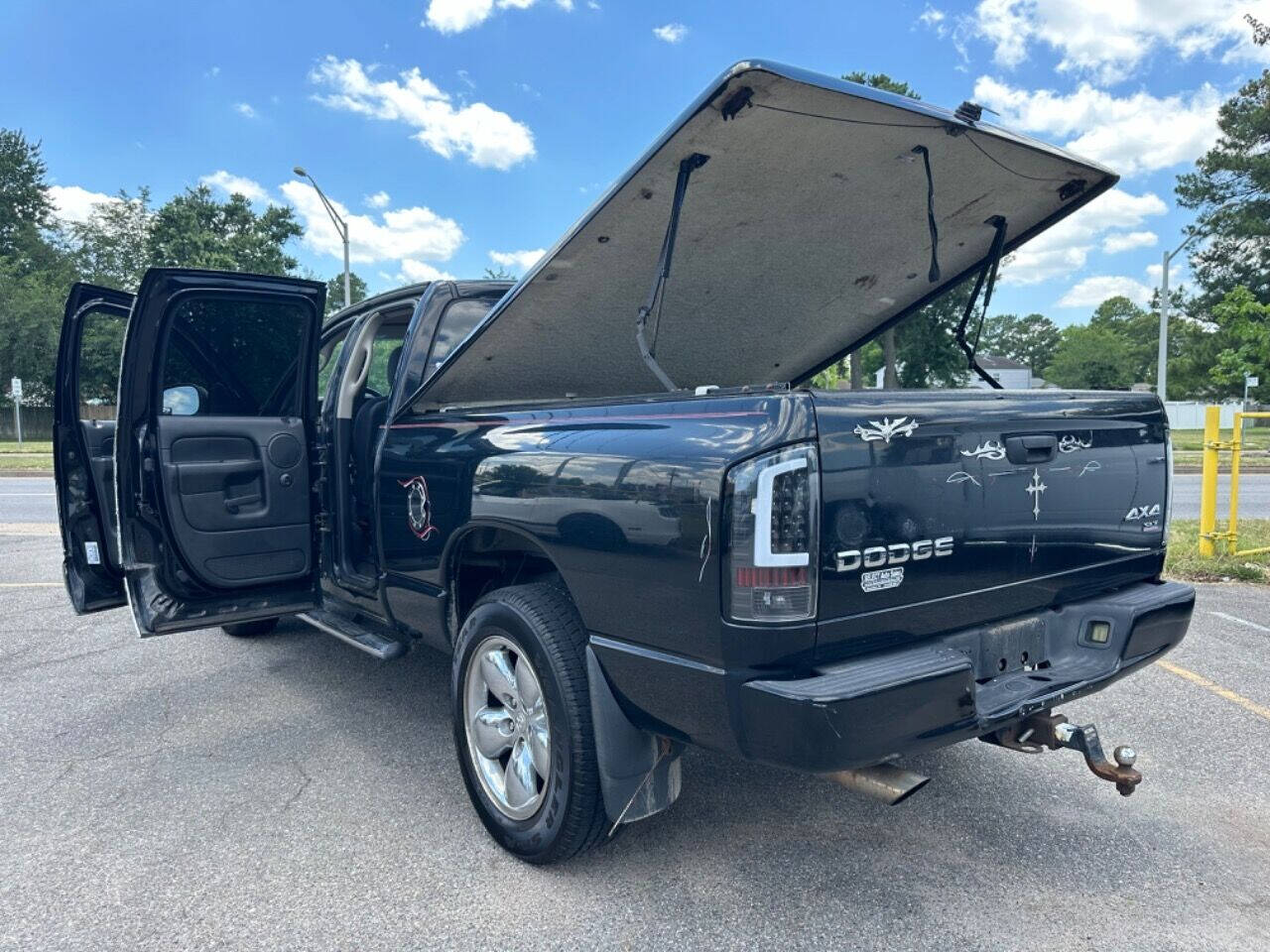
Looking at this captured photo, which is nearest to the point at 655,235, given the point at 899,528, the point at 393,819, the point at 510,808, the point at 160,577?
the point at 899,528

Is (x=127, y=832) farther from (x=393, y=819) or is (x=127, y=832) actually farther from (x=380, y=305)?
(x=380, y=305)

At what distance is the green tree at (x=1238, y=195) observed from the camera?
113ft

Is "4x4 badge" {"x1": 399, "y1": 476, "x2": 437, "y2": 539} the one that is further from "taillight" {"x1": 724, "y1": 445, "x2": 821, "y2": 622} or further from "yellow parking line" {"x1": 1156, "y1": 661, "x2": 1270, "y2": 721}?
"yellow parking line" {"x1": 1156, "y1": 661, "x2": 1270, "y2": 721}

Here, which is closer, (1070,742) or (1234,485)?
(1070,742)

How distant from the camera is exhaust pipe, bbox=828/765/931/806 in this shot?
2.32 meters

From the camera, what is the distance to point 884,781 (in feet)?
7.72

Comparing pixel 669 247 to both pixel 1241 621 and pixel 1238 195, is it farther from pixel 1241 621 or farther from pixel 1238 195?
pixel 1238 195

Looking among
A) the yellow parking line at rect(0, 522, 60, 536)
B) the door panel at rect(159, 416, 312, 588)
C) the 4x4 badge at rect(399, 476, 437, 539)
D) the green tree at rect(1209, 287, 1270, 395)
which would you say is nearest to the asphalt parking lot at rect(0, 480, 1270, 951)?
the door panel at rect(159, 416, 312, 588)

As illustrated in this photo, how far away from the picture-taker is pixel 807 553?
6.74ft

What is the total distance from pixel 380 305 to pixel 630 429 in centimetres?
229

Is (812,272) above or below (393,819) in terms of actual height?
above

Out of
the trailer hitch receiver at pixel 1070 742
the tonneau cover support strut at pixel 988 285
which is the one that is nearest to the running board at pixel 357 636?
the trailer hitch receiver at pixel 1070 742

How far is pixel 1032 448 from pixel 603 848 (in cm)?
184

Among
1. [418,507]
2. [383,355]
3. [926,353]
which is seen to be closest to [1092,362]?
[926,353]
